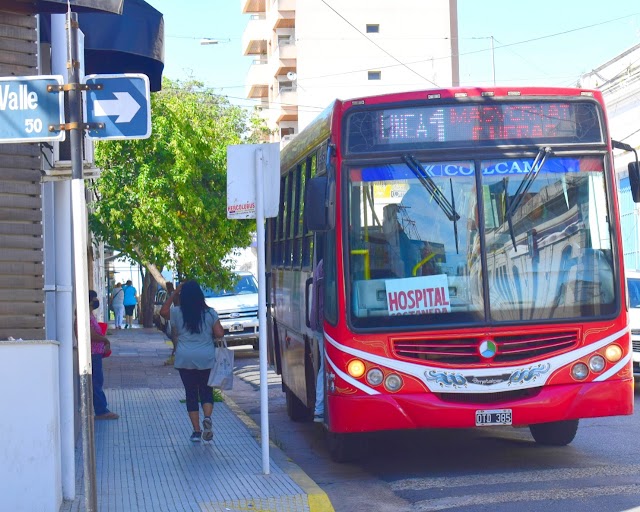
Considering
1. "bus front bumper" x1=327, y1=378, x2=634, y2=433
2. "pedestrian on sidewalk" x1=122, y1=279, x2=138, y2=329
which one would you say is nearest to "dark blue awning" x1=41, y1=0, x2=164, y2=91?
"bus front bumper" x1=327, y1=378, x2=634, y2=433

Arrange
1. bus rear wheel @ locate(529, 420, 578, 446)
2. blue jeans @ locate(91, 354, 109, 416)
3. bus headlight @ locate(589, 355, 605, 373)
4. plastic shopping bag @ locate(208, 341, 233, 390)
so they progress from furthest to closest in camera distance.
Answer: blue jeans @ locate(91, 354, 109, 416) → plastic shopping bag @ locate(208, 341, 233, 390) → bus rear wheel @ locate(529, 420, 578, 446) → bus headlight @ locate(589, 355, 605, 373)

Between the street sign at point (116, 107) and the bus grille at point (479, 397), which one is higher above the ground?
the street sign at point (116, 107)

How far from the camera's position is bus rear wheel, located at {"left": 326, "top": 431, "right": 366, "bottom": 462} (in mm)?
10547

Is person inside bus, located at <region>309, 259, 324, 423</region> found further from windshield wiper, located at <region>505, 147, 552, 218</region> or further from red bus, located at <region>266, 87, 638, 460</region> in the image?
windshield wiper, located at <region>505, 147, 552, 218</region>

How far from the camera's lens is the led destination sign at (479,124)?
995cm

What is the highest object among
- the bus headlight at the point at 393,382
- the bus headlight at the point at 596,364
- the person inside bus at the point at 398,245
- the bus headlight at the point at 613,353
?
the person inside bus at the point at 398,245

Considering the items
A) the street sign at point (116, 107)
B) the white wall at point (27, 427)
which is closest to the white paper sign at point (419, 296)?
the white wall at point (27, 427)

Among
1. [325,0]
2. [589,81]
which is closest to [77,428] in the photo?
[589,81]

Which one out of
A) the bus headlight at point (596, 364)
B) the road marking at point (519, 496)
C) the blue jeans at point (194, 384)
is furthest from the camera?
the blue jeans at point (194, 384)

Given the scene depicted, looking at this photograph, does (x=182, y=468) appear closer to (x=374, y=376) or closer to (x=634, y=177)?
(x=374, y=376)

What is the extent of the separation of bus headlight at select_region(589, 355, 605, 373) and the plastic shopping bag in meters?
3.90

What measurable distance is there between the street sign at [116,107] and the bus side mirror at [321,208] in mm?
3011

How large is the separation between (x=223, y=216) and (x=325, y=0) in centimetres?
3752

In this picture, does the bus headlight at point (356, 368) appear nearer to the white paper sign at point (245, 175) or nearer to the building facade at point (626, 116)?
the white paper sign at point (245, 175)
